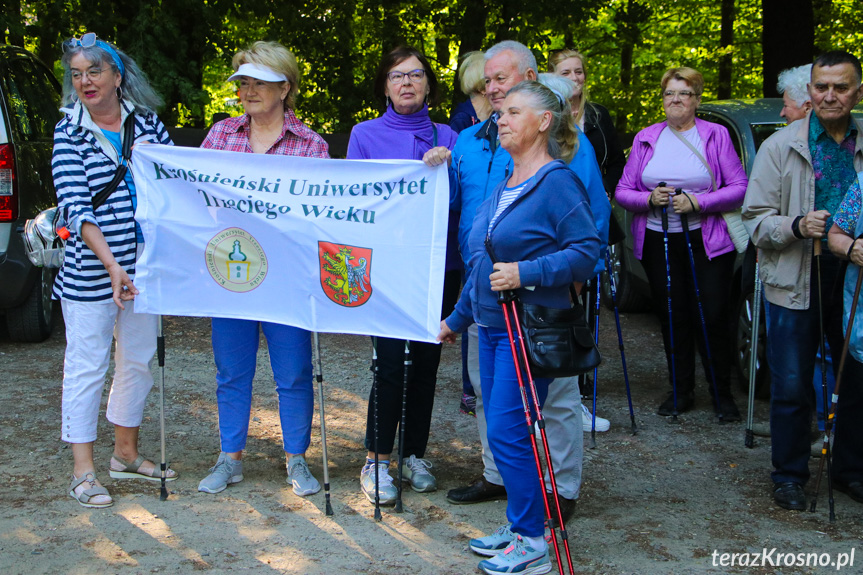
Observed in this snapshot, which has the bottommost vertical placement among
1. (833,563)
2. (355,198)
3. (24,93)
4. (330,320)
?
(833,563)

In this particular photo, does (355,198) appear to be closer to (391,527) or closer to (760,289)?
(391,527)

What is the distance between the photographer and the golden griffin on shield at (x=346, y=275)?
450 centimetres

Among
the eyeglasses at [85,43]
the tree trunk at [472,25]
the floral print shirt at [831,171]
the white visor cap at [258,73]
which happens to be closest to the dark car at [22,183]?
the eyeglasses at [85,43]

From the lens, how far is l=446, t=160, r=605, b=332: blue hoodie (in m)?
3.73

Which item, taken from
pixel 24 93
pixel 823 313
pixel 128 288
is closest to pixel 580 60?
pixel 823 313

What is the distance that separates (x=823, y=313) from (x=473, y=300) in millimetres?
1974

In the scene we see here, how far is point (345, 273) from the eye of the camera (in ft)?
14.8

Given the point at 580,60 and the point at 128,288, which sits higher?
the point at 580,60

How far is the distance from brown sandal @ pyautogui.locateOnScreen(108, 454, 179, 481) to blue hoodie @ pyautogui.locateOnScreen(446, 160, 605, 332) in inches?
84.0

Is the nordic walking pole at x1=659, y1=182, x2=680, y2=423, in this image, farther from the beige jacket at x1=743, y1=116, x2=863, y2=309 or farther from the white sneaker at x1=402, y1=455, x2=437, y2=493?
the white sneaker at x1=402, y1=455, x2=437, y2=493

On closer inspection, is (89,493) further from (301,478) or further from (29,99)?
(29,99)

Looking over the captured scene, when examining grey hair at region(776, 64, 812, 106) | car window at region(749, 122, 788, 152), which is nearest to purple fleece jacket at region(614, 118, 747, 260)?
grey hair at region(776, 64, 812, 106)

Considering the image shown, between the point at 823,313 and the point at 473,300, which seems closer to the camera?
the point at 473,300

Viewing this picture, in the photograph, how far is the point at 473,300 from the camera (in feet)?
13.3
